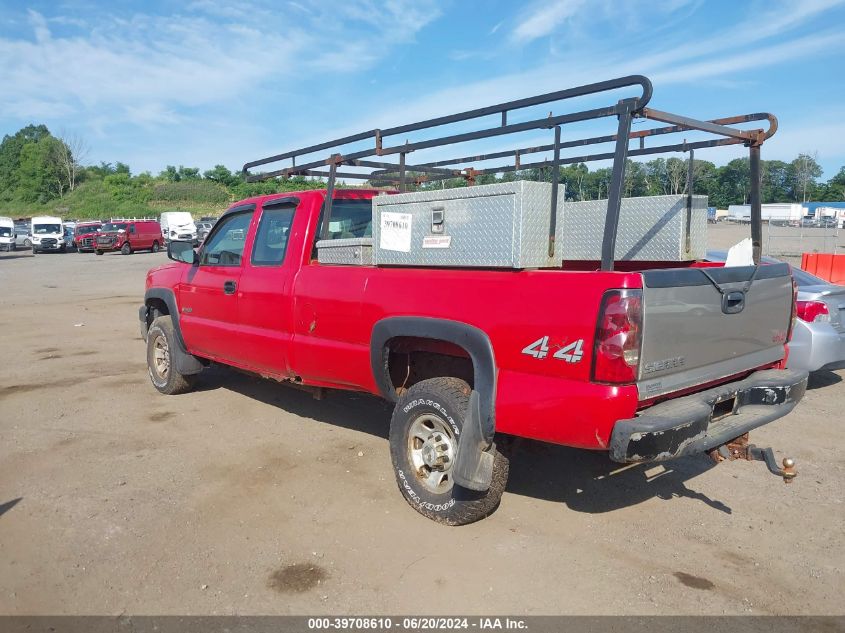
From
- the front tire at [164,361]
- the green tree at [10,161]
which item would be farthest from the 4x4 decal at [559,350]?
the green tree at [10,161]

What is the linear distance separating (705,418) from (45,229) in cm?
4061

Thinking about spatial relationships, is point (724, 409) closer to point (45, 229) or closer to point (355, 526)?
point (355, 526)

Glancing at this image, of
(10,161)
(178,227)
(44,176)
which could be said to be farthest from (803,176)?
(10,161)

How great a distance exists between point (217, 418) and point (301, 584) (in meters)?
2.99

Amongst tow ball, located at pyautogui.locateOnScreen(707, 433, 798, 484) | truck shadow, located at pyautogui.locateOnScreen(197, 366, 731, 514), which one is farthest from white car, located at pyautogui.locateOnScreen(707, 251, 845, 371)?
tow ball, located at pyautogui.locateOnScreen(707, 433, 798, 484)

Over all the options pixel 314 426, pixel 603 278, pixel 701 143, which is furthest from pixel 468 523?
pixel 701 143

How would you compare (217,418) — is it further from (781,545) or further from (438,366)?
(781,545)

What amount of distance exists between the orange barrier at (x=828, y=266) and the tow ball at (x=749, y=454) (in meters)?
10.8

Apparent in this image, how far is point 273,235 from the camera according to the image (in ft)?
17.2

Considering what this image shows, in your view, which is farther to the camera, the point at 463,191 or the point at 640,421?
the point at 463,191

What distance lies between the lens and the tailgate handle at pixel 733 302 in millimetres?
3543

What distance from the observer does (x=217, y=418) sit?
6.00 metres

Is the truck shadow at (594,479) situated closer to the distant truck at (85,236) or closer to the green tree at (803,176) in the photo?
the distant truck at (85,236)

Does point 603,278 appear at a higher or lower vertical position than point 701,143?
lower
